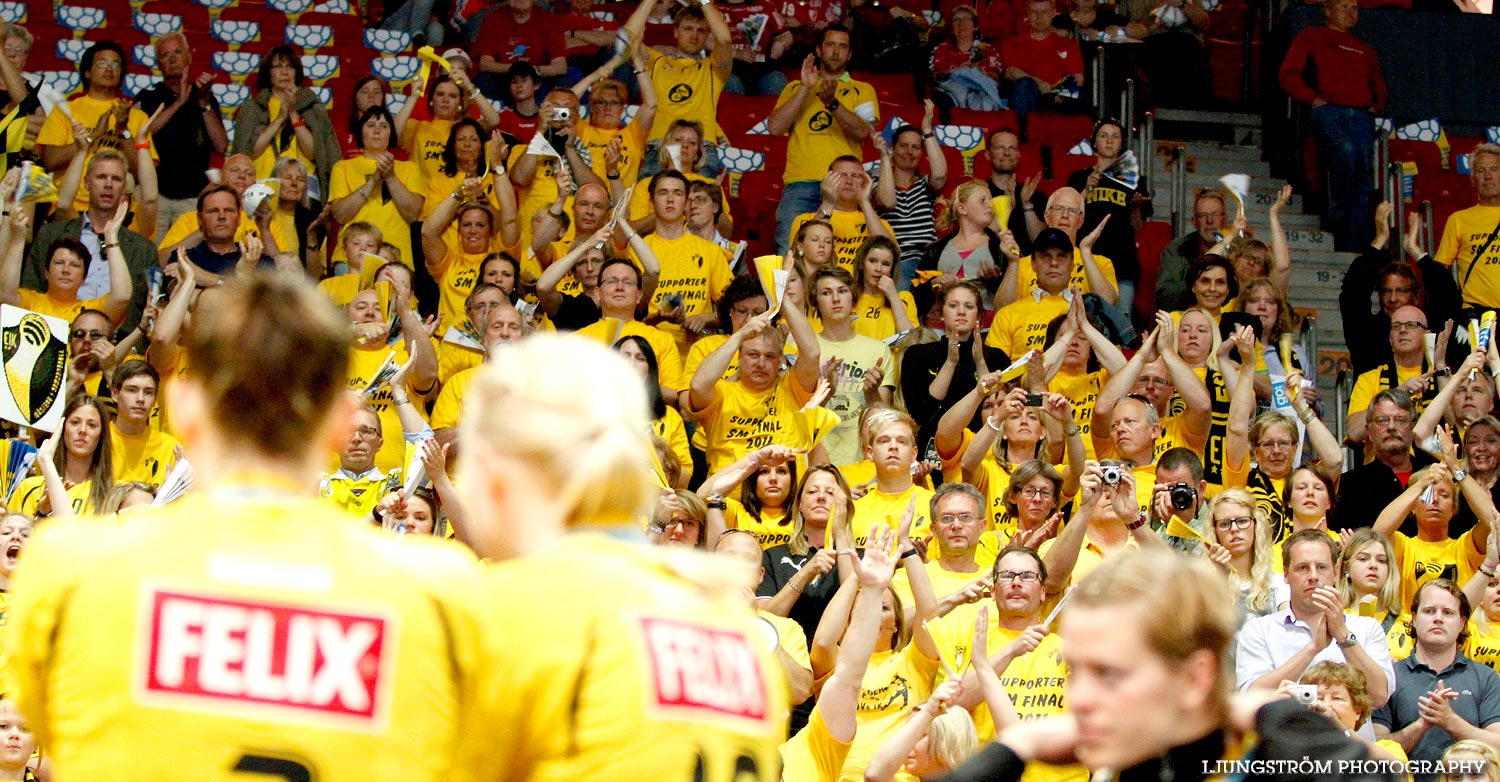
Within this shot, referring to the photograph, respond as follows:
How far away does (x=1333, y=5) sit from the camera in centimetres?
1294

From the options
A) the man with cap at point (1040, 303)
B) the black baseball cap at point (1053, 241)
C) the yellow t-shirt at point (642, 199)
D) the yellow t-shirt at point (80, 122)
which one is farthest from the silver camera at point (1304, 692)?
the yellow t-shirt at point (80, 122)

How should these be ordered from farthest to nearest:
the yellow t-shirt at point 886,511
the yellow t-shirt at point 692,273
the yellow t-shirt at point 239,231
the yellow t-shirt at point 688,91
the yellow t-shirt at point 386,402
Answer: the yellow t-shirt at point 688,91 → the yellow t-shirt at point 239,231 → the yellow t-shirt at point 692,273 → the yellow t-shirt at point 386,402 → the yellow t-shirt at point 886,511

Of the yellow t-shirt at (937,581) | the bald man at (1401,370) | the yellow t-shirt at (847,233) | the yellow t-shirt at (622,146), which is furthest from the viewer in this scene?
the yellow t-shirt at (622,146)

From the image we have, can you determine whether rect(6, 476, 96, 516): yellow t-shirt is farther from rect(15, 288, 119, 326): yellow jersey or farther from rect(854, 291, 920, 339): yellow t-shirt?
rect(854, 291, 920, 339): yellow t-shirt

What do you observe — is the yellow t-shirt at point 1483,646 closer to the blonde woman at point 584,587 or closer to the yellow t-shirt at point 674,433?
the yellow t-shirt at point 674,433

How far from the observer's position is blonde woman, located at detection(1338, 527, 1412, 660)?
7883 millimetres

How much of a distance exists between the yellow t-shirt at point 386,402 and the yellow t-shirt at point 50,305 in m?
1.46

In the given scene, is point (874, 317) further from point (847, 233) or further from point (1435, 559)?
point (1435, 559)

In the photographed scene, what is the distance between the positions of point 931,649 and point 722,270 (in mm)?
4213

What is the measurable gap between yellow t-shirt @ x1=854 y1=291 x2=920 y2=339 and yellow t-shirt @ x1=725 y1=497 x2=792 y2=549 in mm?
1965

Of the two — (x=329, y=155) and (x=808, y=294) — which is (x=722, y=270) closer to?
(x=808, y=294)

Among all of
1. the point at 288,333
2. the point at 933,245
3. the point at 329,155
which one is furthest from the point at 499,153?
the point at 288,333

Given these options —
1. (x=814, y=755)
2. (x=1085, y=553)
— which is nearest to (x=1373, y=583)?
(x=1085, y=553)

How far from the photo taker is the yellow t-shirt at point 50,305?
31.4 ft
